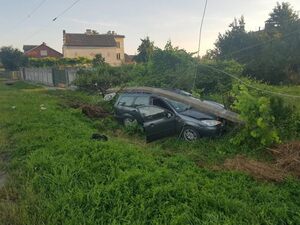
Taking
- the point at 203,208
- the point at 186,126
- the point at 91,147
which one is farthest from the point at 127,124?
the point at 203,208

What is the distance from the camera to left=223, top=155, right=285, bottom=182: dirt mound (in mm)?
5191

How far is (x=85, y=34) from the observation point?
6081cm

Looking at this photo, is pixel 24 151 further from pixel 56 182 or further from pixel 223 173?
pixel 223 173

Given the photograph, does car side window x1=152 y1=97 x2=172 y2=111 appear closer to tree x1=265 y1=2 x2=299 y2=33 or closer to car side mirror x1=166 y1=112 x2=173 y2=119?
car side mirror x1=166 y1=112 x2=173 y2=119

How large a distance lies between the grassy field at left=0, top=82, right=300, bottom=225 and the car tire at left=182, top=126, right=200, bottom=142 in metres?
0.69

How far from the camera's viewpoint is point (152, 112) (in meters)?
8.56

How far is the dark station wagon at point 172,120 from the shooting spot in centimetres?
791

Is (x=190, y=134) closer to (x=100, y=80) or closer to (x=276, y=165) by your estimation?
(x=276, y=165)

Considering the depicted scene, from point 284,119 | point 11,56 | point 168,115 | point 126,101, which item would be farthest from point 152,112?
point 11,56

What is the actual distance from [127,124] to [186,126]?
96.9 inches

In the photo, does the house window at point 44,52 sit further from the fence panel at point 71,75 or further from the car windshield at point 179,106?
the car windshield at point 179,106

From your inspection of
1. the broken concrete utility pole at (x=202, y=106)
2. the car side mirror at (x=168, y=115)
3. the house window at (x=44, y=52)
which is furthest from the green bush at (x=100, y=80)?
the house window at (x=44, y=52)

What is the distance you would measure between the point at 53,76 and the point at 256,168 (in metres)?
27.3

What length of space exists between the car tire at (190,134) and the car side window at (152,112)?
82cm
